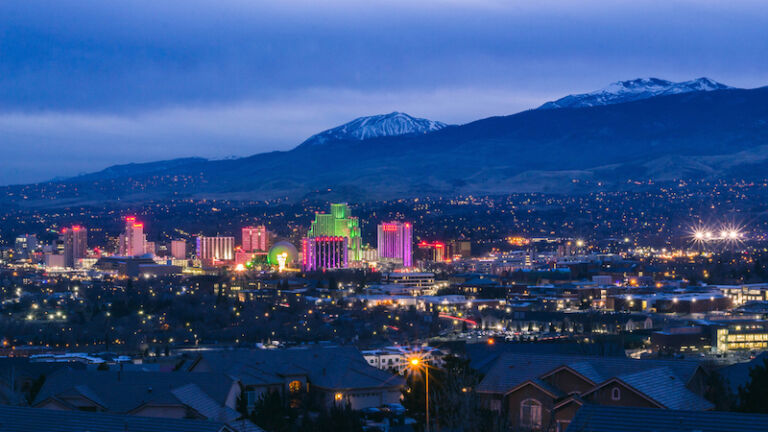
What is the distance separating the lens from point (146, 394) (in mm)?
20031

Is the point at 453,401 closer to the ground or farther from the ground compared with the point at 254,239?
closer to the ground

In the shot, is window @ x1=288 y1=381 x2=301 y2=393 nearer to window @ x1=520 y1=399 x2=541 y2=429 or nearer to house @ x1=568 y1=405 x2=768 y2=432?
window @ x1=520 y1=399 x2=541 y2=429

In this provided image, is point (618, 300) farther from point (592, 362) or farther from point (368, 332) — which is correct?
point (592, 362)

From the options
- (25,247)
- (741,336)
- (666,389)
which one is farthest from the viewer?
(25,247)

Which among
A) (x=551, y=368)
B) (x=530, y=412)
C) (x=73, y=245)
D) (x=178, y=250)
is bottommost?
(x=530, y=412)

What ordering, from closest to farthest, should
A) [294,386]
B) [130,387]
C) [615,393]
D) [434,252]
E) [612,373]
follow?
[615,393]
[612,373]
[130,387]
[294,386]
[434,252]

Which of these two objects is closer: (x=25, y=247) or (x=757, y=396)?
(x=757, y=396)

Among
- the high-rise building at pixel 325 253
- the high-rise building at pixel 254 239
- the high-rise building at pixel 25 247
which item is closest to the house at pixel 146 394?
the high-rise building at pixel 325 253

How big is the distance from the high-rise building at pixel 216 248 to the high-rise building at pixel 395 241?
15.8m

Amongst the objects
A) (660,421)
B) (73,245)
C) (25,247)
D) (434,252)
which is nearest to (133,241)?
(73,245)

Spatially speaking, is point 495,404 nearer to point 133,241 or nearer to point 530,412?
point 530,412

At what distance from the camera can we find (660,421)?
13664 millimetres

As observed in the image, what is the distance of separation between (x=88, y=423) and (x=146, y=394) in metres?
5.49

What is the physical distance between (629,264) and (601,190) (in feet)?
312
